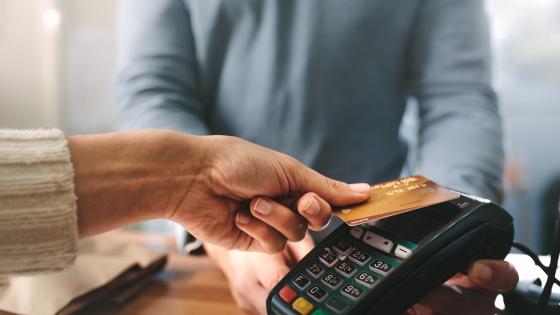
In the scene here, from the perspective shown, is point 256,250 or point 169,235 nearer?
point 256,250

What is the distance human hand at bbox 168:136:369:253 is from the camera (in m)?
0.38

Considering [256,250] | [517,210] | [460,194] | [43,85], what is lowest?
[517,210]

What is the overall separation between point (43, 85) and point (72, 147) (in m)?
1.18

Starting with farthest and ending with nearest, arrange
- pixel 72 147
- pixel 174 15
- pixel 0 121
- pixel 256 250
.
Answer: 1. pixel 0 121
2. pixel 174 15
3. pixel 256 250
4. pixel 72 147

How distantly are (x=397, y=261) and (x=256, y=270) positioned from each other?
14cm

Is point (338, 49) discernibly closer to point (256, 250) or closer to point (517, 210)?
point (256, 250)

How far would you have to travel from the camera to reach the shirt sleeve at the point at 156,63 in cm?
61

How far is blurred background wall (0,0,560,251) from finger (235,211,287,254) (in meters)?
1.09

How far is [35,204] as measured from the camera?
30 cm

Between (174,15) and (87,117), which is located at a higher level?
(174,15)

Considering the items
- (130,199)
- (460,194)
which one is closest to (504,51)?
(460,194)

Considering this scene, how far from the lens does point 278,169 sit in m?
0.39

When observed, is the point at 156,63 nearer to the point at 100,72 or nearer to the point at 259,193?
the point at 259,193

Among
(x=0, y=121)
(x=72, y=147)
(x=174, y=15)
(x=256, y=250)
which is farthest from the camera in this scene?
(x=0, y=121)
